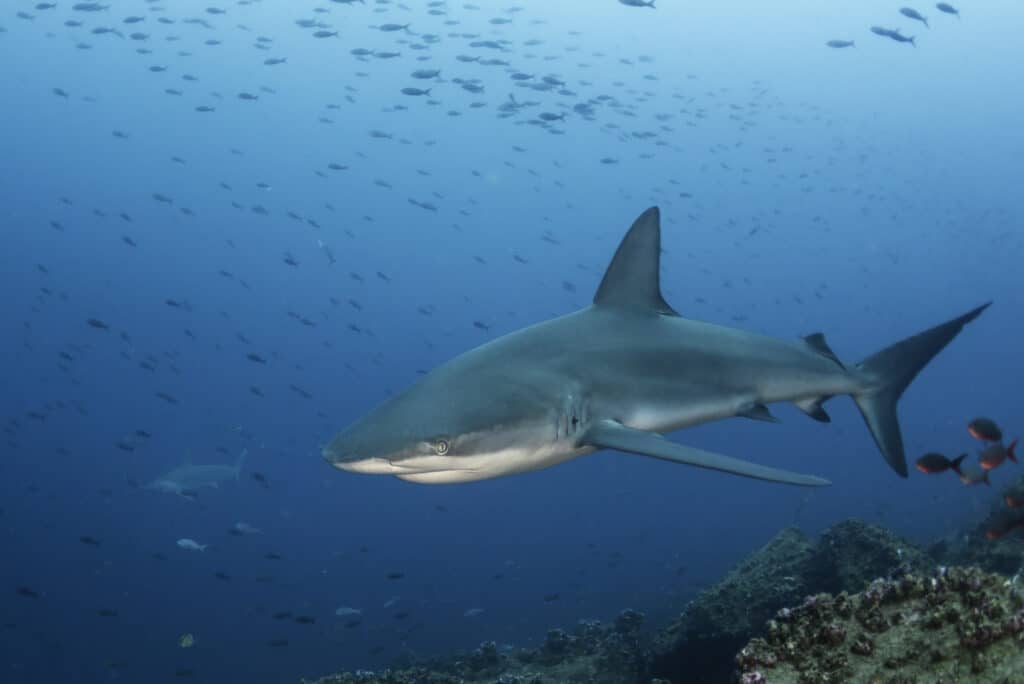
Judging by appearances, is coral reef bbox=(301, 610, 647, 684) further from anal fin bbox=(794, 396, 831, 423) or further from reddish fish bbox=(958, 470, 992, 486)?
reddish fish bbox=(958, 470, 992, 486)

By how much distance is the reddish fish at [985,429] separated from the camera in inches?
291

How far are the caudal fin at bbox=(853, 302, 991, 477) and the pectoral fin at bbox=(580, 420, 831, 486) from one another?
203 cm

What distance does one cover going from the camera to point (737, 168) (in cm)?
11600

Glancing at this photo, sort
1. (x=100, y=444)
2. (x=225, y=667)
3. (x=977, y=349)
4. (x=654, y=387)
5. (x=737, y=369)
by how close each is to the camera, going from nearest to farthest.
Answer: (x=654, y=387) → (x=737, y=369) → (x=225, y=667) → (x=100, y=444) → (x=977, y=349)

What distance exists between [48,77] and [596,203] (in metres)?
96.0

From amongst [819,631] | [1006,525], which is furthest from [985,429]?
[819,631]

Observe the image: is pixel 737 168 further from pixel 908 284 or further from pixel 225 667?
pixel 225 667

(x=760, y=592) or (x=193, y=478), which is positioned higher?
(x=760, y=592)

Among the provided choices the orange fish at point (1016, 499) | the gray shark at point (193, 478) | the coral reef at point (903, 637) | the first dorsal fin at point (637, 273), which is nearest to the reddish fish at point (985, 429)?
the orange fish at point (1016, 499)

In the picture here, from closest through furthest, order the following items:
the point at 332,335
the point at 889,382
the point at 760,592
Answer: the point at 889,382
the point at 760,592
the point at 332,335

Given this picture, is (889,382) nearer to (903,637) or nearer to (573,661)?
(903,637)

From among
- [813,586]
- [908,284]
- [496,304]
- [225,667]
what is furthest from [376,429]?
[908,284]

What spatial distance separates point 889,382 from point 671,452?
8.55 feet

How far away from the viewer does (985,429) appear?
7496 mm
